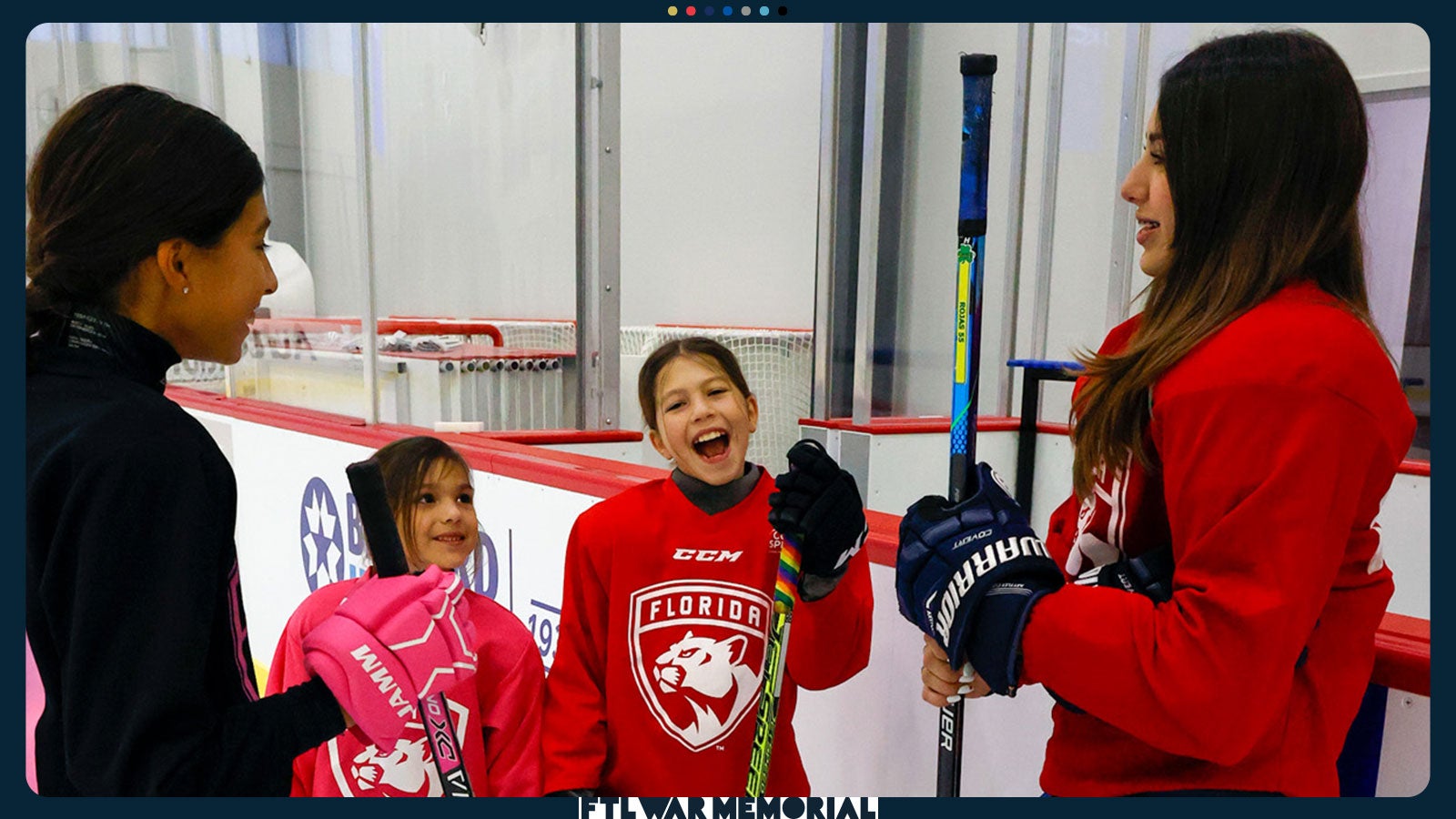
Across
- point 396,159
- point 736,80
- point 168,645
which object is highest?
point 736,80

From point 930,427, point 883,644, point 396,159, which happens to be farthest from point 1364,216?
point 396,159

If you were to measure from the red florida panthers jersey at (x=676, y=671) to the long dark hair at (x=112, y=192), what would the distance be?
63 centimetres

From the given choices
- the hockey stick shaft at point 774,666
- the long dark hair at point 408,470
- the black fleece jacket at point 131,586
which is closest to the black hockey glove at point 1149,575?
the hockey stick shaft at point 774,666

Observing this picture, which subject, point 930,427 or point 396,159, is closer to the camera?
point 930,427

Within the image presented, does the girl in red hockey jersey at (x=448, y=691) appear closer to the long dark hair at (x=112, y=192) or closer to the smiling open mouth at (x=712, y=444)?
the smiling open mouth at (x=712, y=444)

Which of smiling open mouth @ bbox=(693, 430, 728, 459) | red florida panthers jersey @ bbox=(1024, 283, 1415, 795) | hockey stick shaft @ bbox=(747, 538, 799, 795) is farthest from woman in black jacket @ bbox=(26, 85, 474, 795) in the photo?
red florida panthers jersey @ bbox=(1024, 283, 1415, 795)

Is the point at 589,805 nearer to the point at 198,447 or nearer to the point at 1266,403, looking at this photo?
the point at 198,447

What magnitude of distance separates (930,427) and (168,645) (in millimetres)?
2393

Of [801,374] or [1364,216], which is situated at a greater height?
[1364,216]

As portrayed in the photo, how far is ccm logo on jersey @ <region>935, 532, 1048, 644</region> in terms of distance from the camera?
0.81 metres

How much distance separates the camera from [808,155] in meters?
5.20

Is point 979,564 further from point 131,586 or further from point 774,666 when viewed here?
point 131,586

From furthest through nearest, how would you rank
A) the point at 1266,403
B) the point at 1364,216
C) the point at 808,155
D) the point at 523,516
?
1. the point at 808,155
2. the point at 523,516
3. the point at 1364,216
4. the point at 1266,403

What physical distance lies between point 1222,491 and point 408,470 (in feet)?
3.58
